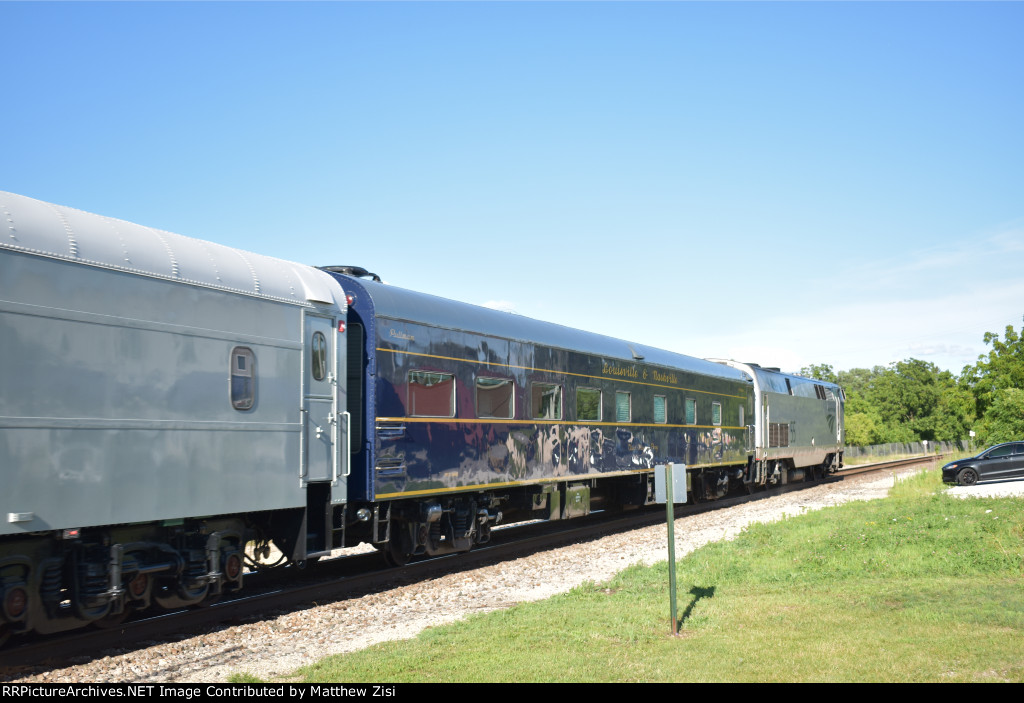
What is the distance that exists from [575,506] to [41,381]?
37.3 feet

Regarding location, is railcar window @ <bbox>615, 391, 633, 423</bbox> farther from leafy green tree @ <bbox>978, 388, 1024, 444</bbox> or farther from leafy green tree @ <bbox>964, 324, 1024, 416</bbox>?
leafy green tree @ <bbox>964, 324, 1024, 416</bbox>

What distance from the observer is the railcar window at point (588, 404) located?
55.2 ft

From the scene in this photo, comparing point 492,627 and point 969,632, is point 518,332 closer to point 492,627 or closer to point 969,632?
point 492,627

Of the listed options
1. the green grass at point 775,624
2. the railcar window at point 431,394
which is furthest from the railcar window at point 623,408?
the railcar window at point 431,394

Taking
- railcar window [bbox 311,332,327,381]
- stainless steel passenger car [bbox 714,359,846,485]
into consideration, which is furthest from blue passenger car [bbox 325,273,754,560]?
stainless steel passenger car [bbox 714,359,846,485]

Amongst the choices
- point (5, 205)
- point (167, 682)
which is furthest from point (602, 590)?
point (5, 205)

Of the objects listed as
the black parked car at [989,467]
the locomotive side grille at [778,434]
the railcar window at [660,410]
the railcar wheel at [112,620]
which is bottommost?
the railcar wheel at [112,620]

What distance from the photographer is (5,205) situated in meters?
7.42

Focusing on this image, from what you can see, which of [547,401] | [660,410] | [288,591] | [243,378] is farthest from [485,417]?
[660,410]

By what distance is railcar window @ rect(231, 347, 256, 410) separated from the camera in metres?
9.40

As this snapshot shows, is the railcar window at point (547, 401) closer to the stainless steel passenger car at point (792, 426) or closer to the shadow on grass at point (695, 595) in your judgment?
the shadow on grass at point (695, 595)

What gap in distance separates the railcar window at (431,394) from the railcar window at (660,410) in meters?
8.46

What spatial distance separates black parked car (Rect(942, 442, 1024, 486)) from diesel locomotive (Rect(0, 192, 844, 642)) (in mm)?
16740

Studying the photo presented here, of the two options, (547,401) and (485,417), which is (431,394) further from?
(547,401)
